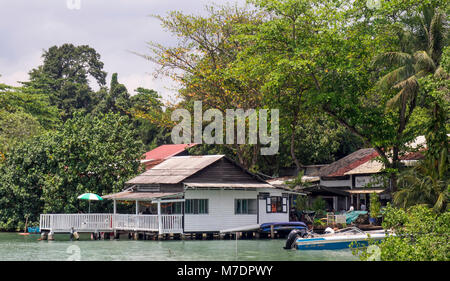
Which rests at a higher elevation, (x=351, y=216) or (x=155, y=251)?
(x=351, y=216)

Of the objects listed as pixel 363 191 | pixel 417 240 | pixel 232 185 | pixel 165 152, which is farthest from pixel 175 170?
pixel 417 240

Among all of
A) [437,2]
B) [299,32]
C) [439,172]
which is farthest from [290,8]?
[439,172]

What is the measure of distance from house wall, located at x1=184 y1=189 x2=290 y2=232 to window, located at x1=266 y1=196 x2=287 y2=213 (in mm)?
281

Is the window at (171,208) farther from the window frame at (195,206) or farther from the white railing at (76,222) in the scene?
the white railing at (76,222)

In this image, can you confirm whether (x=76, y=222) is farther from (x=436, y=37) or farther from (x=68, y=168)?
(x=436, y=37)

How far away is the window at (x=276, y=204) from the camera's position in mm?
36562

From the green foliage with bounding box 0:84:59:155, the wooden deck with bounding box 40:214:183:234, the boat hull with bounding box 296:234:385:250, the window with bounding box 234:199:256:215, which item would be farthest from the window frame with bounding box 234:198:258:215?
the green foliage with bounding box 0:84:59:155

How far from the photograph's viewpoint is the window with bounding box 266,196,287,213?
1439 inches

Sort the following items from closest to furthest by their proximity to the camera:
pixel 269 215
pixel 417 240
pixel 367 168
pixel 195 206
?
1. pixel 417 240
2. pixel 195 206
3. pixel 269 215
4. pixel 367 168

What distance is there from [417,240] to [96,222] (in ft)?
74.2

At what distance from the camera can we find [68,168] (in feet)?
123

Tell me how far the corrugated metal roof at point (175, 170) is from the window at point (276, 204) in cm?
398

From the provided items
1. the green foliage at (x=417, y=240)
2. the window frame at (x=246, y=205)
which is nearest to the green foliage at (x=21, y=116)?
the window frame at (x=246, y=205)
